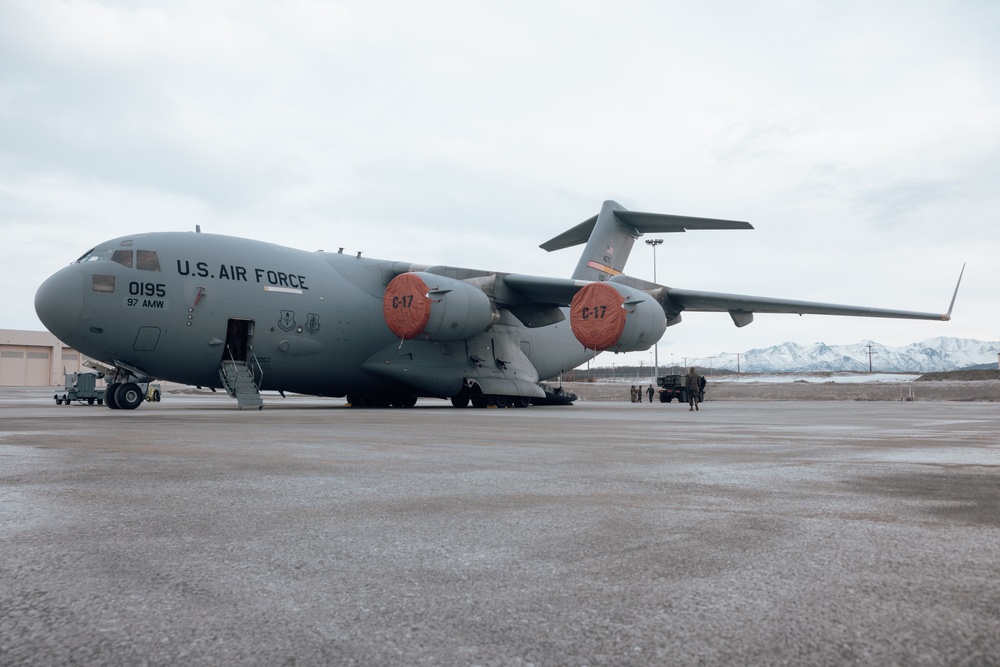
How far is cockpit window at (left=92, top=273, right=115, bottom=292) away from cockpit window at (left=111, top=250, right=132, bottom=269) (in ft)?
1.32

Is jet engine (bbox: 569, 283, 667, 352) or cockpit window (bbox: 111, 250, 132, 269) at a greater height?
cockpit window (bbox: 111, 250, 132, 269)

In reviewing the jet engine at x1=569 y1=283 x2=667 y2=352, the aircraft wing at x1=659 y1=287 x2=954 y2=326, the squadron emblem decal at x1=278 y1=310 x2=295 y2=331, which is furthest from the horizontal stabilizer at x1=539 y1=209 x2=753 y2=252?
the squadron emblem decal at x1=278 y1=310 x2=295 y2=331

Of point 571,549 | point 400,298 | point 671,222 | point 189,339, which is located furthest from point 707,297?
point 571,549

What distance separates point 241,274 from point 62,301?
135 inches

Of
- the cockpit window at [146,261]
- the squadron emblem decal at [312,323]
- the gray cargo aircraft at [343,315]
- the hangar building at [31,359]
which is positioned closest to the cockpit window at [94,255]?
the gray cargo aircraft at [343,315]

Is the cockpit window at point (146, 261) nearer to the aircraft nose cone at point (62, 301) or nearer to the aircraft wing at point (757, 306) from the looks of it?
the aircraft nose cone at point (62, 301)

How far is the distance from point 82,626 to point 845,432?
9.14m

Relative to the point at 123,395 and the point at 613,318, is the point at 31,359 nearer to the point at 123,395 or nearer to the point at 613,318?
the point at 123,395

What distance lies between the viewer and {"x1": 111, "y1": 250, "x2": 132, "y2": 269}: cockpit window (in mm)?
14648

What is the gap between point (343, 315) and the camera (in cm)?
1778

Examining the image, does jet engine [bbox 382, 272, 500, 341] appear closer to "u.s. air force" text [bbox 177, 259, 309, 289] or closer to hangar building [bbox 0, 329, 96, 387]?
"u.s. air force" text [bbox 177, 259, 309, 289]

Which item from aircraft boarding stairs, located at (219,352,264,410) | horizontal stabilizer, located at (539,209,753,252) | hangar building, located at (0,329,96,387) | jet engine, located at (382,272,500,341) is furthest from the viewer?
hangar building, located at (0,329,96,387)

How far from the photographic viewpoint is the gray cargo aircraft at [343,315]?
14672 mm

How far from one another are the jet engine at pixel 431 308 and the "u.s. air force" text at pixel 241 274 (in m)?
2.21
